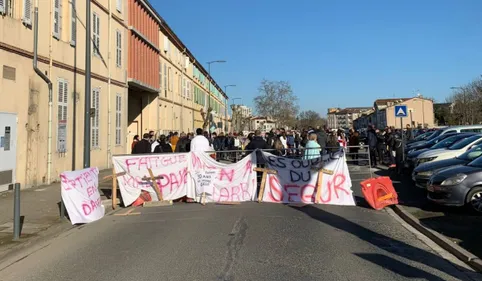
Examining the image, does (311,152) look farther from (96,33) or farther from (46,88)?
(96,33)

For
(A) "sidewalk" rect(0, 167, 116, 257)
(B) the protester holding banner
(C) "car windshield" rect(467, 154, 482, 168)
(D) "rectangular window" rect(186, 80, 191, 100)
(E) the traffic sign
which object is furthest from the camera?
(D) "rectangular window" rect(186, 80, 191, 100)

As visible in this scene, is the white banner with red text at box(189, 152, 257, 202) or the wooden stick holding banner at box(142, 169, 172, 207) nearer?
the wooden stick holding banner at box(142, 169, 172, 207)

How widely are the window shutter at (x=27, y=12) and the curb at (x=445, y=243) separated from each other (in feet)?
40.2

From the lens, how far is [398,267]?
562 centimetres

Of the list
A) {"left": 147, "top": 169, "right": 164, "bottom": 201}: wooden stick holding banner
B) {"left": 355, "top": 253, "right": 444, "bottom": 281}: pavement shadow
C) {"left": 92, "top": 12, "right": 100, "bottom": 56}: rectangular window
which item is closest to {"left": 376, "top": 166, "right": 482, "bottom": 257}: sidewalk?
{"left": 355, "top": 253, "right": 444, "bottom": 281}: pavement shadow

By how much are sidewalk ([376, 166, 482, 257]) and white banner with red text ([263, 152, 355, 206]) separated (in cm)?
150

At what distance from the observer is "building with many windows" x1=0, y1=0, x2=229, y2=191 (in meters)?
13.1

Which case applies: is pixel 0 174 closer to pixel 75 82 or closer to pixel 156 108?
pixel 75 82

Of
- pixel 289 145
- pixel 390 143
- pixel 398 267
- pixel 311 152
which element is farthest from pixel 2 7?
pixel 390 143

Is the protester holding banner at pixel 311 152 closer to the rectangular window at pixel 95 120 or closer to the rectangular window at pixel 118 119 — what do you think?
the rectangular window at pixel 95 120

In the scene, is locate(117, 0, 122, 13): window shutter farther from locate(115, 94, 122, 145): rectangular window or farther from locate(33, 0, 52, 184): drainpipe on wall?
locate(33, 0, 52, 184): drainpipe on wall

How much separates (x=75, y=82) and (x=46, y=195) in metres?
6.25

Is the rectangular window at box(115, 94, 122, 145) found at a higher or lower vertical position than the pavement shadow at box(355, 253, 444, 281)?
higher

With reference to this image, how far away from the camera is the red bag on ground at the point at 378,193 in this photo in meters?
10.1
